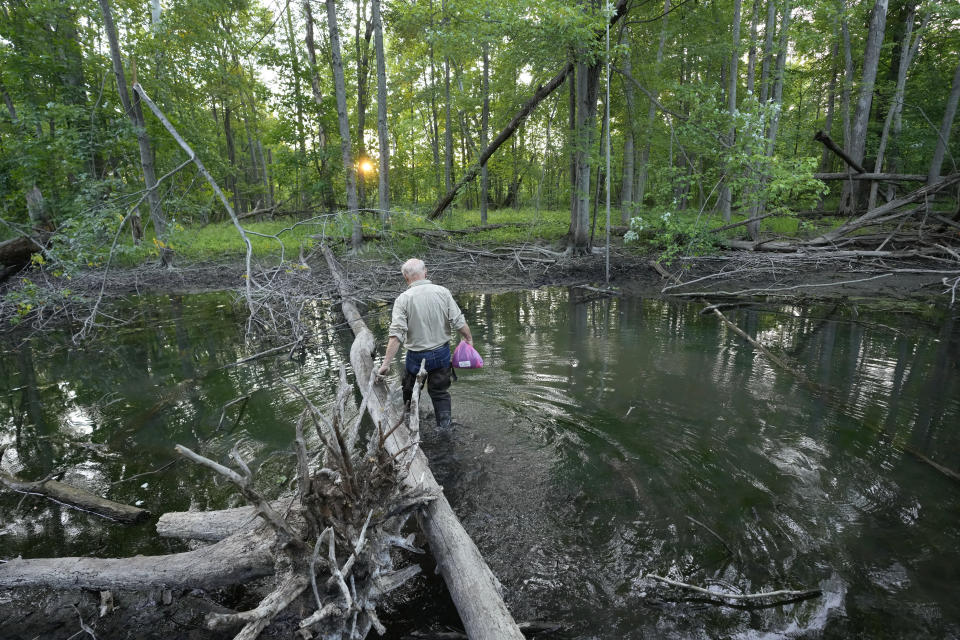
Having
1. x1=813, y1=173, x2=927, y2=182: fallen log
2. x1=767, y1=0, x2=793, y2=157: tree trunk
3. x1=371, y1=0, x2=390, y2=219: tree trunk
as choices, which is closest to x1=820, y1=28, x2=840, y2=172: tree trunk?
x1=813, y1=173, x2=927, y2=182: fallen log

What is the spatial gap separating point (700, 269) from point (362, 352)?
36.1ft

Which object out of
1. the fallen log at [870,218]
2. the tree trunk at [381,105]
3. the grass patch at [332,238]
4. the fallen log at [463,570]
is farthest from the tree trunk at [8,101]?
the fallen log at [870,218]

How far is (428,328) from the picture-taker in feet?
16.1

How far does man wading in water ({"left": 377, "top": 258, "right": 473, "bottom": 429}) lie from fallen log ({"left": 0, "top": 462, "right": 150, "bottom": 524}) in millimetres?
2349

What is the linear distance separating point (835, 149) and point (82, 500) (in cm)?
1773

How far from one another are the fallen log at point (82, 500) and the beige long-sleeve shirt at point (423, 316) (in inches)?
105

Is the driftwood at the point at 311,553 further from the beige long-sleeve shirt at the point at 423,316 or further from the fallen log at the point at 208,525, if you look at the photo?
the beige long-sleeve shirt at the point at 423,316

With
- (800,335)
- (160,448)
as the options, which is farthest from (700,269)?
(160,448)

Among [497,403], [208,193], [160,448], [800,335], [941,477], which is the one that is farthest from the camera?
[208,193]

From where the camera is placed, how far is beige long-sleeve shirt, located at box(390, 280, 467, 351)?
15.7 feet

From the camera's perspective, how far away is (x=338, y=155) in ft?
51.6

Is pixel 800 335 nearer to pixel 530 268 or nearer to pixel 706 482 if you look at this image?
pixel 706 482

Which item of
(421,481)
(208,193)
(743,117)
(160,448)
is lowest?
(160,448)

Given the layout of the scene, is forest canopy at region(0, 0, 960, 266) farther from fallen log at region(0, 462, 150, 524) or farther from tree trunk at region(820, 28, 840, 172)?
fallen log at region(0, 462, 150, 524)
